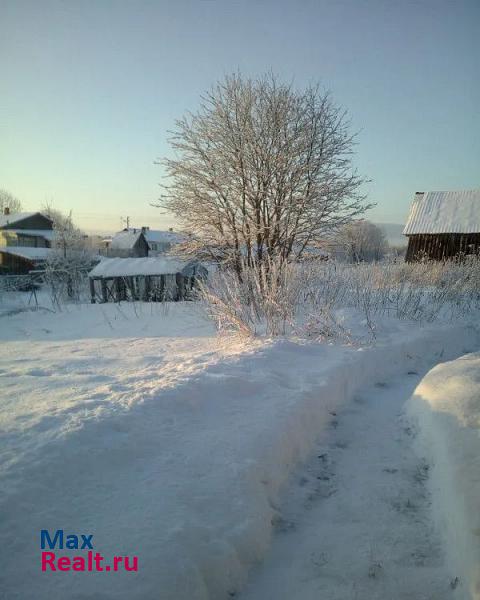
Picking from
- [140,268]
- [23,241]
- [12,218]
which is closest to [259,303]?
[140,268]

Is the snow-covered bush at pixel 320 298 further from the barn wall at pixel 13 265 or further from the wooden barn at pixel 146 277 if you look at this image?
the barn wall at pixel 13 265

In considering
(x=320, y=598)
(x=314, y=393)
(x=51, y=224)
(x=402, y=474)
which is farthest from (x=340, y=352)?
(x=51, y=224)

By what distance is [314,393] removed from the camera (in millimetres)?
4352

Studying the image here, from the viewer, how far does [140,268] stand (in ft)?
62.9

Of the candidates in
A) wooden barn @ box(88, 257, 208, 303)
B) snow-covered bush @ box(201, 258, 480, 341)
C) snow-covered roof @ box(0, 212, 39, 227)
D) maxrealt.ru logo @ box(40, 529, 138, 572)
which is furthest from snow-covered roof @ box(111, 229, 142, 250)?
maxrealt.ru logo @ box(40, 529, 138, 572)

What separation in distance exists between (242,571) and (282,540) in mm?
451

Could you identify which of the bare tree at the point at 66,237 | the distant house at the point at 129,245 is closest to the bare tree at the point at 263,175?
the bare tree at the point at 66,237

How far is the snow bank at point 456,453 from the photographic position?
214 centimetres

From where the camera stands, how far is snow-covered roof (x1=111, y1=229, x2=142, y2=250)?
54781 millimetres

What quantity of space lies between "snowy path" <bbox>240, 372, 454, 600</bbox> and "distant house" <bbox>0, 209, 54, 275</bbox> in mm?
37067

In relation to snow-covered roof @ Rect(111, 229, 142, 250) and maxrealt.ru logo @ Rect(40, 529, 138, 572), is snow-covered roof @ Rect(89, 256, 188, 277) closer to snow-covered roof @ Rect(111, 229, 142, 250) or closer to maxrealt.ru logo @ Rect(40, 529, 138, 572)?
maxrealt.ru logo @ Rect(40, 529, 138, 572)

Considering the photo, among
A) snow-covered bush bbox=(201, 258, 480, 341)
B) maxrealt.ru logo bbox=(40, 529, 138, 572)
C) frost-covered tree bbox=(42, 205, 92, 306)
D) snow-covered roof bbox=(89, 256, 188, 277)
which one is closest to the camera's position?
maxrealt.ru logo bbox=(40, 529, 138, 572)

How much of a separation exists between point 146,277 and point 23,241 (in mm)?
28961

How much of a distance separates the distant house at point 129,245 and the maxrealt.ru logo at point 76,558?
2162 inches
